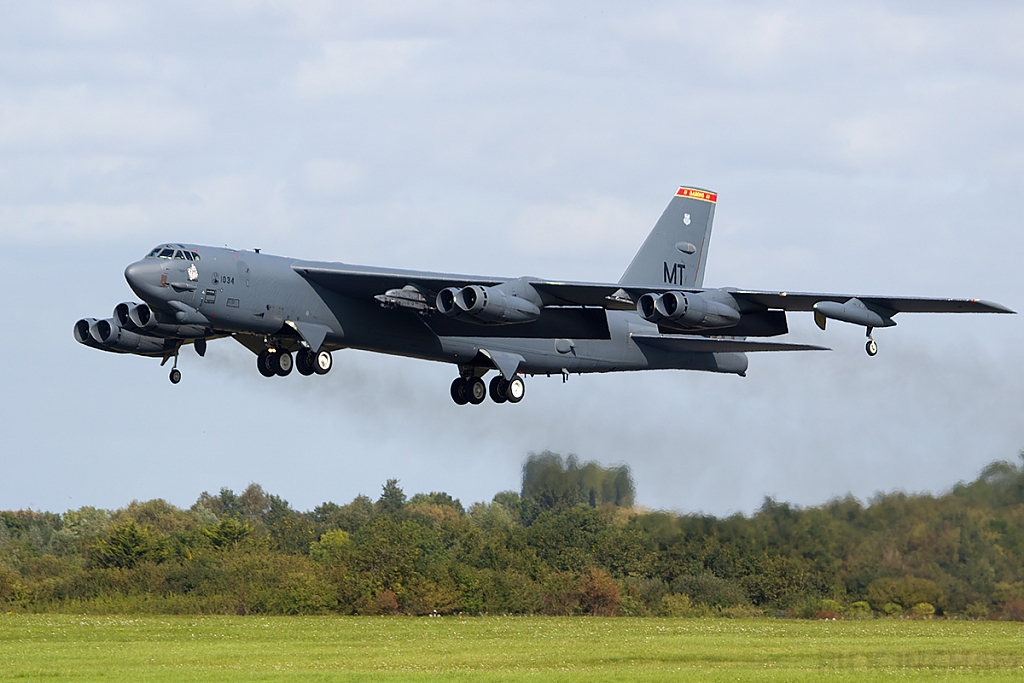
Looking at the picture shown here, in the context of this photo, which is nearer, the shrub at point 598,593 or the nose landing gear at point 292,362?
the nose landing gear at point 292,362

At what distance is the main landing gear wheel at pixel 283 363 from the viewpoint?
27938 millimetres

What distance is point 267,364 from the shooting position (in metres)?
28.0

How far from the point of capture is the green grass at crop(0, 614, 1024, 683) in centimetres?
3114

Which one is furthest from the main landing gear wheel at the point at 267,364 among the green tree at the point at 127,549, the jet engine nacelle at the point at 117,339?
the green tree at the point at 127,549

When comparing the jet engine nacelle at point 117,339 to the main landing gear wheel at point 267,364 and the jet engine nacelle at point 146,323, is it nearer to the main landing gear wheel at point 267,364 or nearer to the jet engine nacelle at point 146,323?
the jet engine nacelle at point 146,323

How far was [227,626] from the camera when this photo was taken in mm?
48906

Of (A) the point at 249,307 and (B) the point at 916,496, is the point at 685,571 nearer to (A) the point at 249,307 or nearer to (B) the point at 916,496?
(B) the point at 916,496

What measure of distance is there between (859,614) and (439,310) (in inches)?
483

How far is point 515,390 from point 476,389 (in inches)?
41.6

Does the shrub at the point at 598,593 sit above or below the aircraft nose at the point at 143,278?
below

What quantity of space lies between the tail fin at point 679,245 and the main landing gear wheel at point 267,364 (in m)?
10.00

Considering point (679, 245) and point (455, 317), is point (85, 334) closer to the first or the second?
point (455, 317)

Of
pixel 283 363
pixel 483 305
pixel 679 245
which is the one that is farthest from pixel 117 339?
pixel 679 245

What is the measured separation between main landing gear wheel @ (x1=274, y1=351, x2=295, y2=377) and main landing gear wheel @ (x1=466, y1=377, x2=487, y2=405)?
17.3ft
